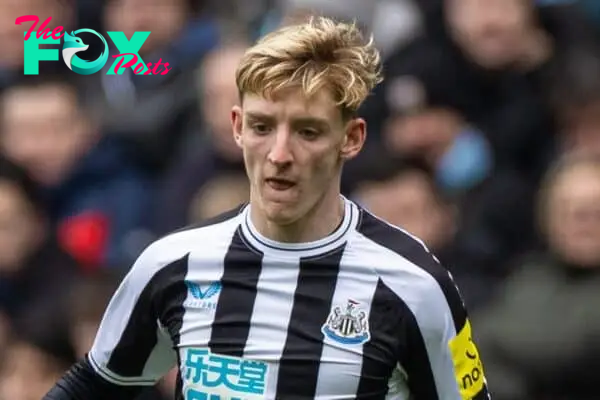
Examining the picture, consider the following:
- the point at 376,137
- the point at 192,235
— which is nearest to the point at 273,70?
the point at 192,235

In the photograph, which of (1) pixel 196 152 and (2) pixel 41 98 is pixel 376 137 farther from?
(2) pixel 41 98

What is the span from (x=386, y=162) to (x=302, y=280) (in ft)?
8.79

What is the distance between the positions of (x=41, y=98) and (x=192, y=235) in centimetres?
413

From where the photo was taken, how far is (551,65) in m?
7.69

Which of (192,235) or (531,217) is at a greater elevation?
(192,235)

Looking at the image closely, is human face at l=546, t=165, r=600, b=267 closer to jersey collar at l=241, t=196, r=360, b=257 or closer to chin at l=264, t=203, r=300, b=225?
jersey collar at l=241, t=196, r=360, b=257

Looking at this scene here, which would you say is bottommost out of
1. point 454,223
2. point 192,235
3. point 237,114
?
point 454,223

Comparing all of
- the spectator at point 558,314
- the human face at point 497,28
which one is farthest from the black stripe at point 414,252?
the human face at point 497,28

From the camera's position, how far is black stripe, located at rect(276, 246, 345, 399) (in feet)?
14.7

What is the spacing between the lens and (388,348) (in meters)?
4.49

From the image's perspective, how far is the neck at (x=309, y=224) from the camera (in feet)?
15.1

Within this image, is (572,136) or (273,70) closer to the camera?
(273,70)

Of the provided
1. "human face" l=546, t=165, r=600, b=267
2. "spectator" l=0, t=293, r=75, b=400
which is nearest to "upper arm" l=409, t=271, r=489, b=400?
"human face" l=546, t=165, r=600, b=267
